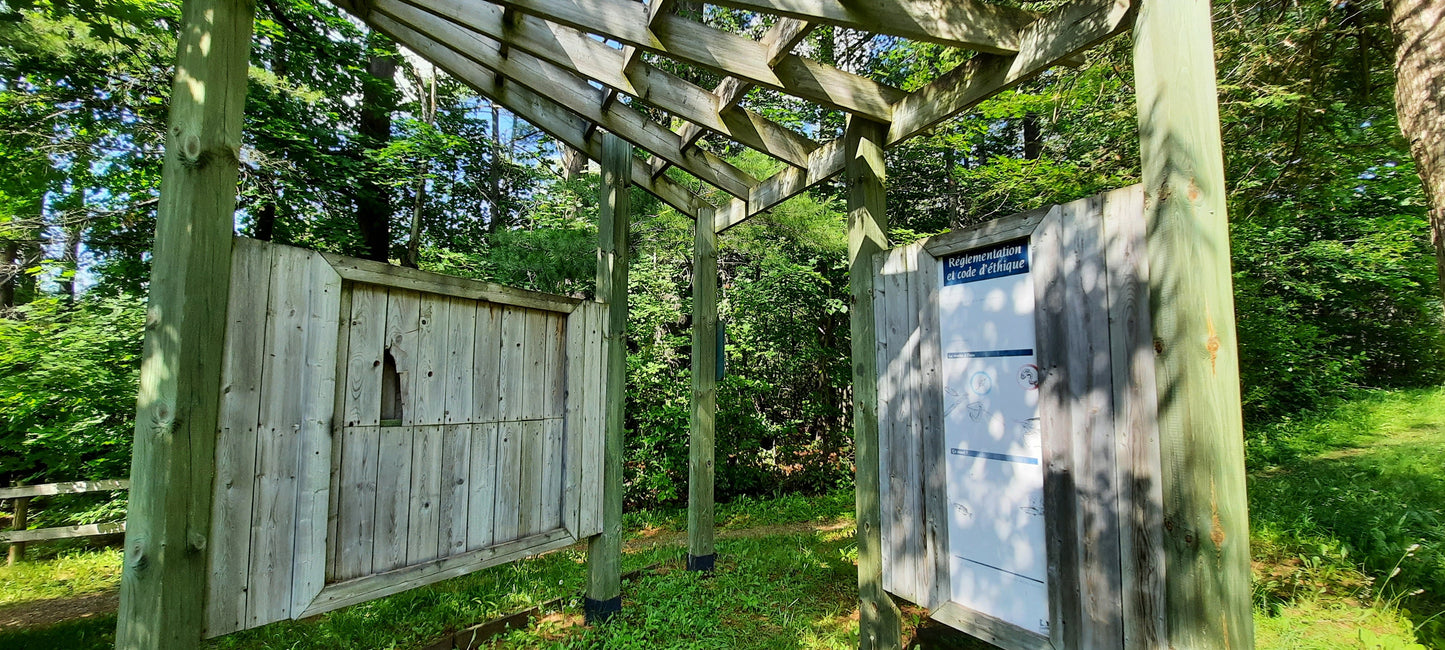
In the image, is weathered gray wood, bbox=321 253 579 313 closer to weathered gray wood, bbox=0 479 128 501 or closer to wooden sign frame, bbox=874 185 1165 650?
wooden sign frame, bbox=874 185 1165 650

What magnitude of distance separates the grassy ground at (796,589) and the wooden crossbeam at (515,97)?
10.1ft

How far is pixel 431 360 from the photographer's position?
2525mm

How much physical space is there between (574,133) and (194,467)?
110 inches

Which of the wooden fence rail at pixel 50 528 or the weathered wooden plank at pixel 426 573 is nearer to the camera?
the weathered wooden plank at pixel 426 573

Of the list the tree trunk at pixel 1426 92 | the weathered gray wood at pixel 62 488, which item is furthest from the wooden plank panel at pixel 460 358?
the weathered gray wood at pixel 62 488

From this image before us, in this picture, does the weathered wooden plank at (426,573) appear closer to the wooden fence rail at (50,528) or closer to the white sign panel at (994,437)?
the white sign panel at (994,437)

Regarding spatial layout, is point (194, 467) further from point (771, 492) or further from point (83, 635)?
point (771, 492)

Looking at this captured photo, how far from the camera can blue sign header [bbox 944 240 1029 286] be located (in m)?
2.10

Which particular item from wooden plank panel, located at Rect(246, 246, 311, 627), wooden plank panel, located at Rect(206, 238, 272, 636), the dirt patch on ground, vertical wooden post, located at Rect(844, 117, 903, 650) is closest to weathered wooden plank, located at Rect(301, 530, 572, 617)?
wooden plank panel, located at Rect(246, 246, 311, 627)

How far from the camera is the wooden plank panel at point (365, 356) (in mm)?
2234

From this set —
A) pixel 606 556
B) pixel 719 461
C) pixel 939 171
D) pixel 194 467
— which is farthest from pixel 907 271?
pixel 939 171

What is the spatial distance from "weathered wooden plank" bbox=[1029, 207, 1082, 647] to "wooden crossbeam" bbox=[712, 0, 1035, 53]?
0.73 metres

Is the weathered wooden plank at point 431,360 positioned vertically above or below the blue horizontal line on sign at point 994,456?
above

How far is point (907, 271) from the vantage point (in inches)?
101
